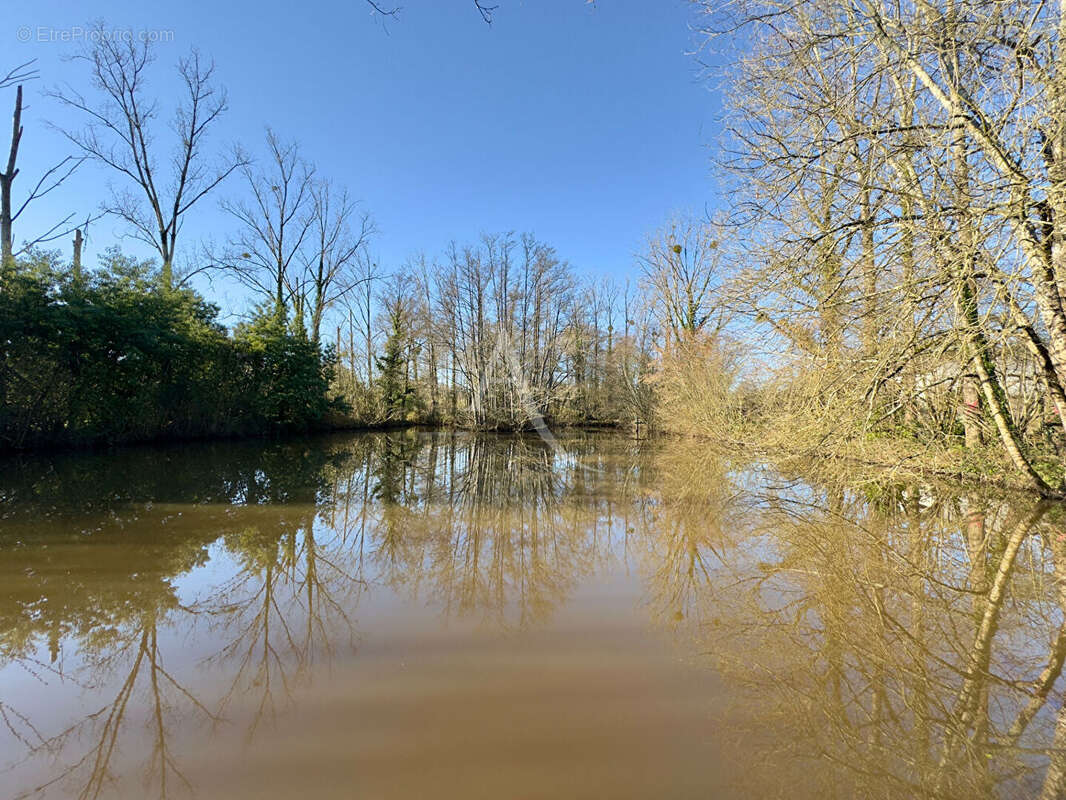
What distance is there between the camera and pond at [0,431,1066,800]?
1.74 meters

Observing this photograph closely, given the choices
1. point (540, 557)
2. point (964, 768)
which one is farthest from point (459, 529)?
point (964, 768)

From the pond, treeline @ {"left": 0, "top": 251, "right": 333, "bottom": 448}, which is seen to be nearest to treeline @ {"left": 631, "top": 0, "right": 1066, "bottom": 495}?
the pond

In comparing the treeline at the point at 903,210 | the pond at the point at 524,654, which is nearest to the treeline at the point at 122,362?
the pond at the point at 524,654

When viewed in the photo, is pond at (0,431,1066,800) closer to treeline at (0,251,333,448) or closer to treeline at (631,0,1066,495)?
treeline at (631,0,1066,495)

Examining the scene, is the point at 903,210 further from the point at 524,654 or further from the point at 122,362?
the point at 122,362

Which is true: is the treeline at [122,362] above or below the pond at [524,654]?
above

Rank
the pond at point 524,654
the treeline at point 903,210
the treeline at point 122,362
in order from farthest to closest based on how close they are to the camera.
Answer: the treeline at point 122,362
the treeline at point 903,210
the pond at point 524,654

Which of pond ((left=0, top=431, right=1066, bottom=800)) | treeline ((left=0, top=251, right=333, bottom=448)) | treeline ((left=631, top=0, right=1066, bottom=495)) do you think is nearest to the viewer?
pond ((left=0, top=431, right=1066, bottom=800))

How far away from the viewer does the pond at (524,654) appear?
174cm

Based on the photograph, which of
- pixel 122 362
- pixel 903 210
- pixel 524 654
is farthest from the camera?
pixel 122 362

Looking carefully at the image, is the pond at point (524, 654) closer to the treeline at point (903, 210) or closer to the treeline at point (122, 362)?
the treeline at point (903, 210)

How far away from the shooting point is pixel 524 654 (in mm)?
2605

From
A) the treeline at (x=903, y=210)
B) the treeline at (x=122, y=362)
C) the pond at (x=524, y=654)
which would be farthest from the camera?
the treeline at (x=122, y=362)

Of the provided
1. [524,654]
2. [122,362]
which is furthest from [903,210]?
[122,362]
